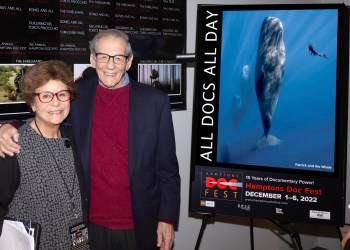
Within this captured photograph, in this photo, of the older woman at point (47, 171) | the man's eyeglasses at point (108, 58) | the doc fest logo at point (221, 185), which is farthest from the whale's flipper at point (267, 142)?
the older woman at point (47, 171)

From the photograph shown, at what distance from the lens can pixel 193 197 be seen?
8.33ft

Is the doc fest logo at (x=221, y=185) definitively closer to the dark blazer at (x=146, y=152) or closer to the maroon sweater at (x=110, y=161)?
the dark blazer at (x=146, y=152)

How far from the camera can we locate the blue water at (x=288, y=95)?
2363 millimetres

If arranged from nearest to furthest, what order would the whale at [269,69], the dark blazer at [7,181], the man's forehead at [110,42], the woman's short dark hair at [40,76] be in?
the dark blazer at [7,181] → the woman's short dark hair at [40,76] → the man's forehead at [110,42] → the whale at [269,69]

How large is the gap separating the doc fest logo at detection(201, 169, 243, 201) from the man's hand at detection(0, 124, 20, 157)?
43.8 inches

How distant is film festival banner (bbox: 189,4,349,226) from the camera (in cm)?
234

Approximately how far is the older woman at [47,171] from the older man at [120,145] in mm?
152

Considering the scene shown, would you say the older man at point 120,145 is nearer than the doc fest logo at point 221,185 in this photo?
Yes

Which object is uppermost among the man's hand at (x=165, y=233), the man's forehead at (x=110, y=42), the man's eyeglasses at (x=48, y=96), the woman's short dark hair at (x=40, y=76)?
the man's forehead at (x=110, y=42)

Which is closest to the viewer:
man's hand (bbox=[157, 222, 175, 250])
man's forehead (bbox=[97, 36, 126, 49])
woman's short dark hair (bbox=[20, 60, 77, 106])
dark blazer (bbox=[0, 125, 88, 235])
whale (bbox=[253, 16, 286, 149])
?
dark blazer (bbox=[0, 125, 88, 235])

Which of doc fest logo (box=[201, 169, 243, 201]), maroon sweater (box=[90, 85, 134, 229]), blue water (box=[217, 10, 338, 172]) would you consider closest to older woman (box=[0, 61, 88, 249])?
maroon sweater (box=[90, 85, 134, 229])

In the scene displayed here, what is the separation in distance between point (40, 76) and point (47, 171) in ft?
1.33

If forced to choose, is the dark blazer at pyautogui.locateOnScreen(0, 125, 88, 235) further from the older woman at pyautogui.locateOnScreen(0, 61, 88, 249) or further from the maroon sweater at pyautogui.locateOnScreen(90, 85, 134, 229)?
the maroon sweater at pyautogui.locateOnScreen(90, 85, 134, 229)

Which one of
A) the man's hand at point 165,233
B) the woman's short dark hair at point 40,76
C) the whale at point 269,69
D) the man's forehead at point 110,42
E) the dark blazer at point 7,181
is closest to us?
the dark blazer at point 7,181
